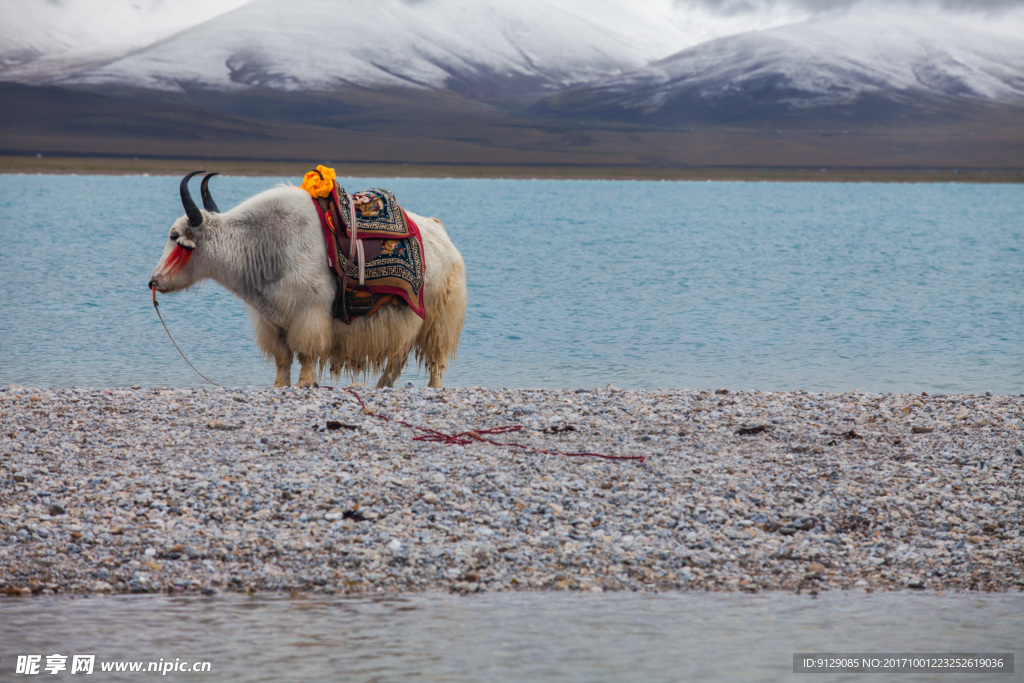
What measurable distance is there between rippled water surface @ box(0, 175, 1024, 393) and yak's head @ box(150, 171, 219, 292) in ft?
11.7

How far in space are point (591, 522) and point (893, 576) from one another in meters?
1.51

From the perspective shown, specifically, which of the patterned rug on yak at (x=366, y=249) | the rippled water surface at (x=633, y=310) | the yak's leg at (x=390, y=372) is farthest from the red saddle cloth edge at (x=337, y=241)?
the rippled water surface at (x=633, y=310)

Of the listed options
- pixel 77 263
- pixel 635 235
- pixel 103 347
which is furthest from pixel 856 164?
pixel 103 347

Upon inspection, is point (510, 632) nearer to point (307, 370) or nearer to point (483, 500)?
point (483, 500)

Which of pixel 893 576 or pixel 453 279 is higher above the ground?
pixel 453 279

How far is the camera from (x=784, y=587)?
16.7 feet

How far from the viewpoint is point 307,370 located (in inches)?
351

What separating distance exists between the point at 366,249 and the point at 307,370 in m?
1.12

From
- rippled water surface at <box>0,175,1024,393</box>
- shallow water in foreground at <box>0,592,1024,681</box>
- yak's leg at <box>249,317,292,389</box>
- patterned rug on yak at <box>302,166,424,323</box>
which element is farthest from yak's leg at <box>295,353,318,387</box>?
shallow water in foreground at <box>0,592,1024,681</box>

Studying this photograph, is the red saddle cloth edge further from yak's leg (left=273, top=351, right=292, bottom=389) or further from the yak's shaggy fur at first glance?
yak's leg (left=273, top=351, right=292, bottom=389)

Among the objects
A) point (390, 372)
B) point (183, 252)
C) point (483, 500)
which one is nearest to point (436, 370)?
point (390, 372)

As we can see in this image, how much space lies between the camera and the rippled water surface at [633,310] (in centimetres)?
1353

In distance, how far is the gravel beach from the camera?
16.8 ft

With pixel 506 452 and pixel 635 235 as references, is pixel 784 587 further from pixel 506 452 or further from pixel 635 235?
pixel 635 235
